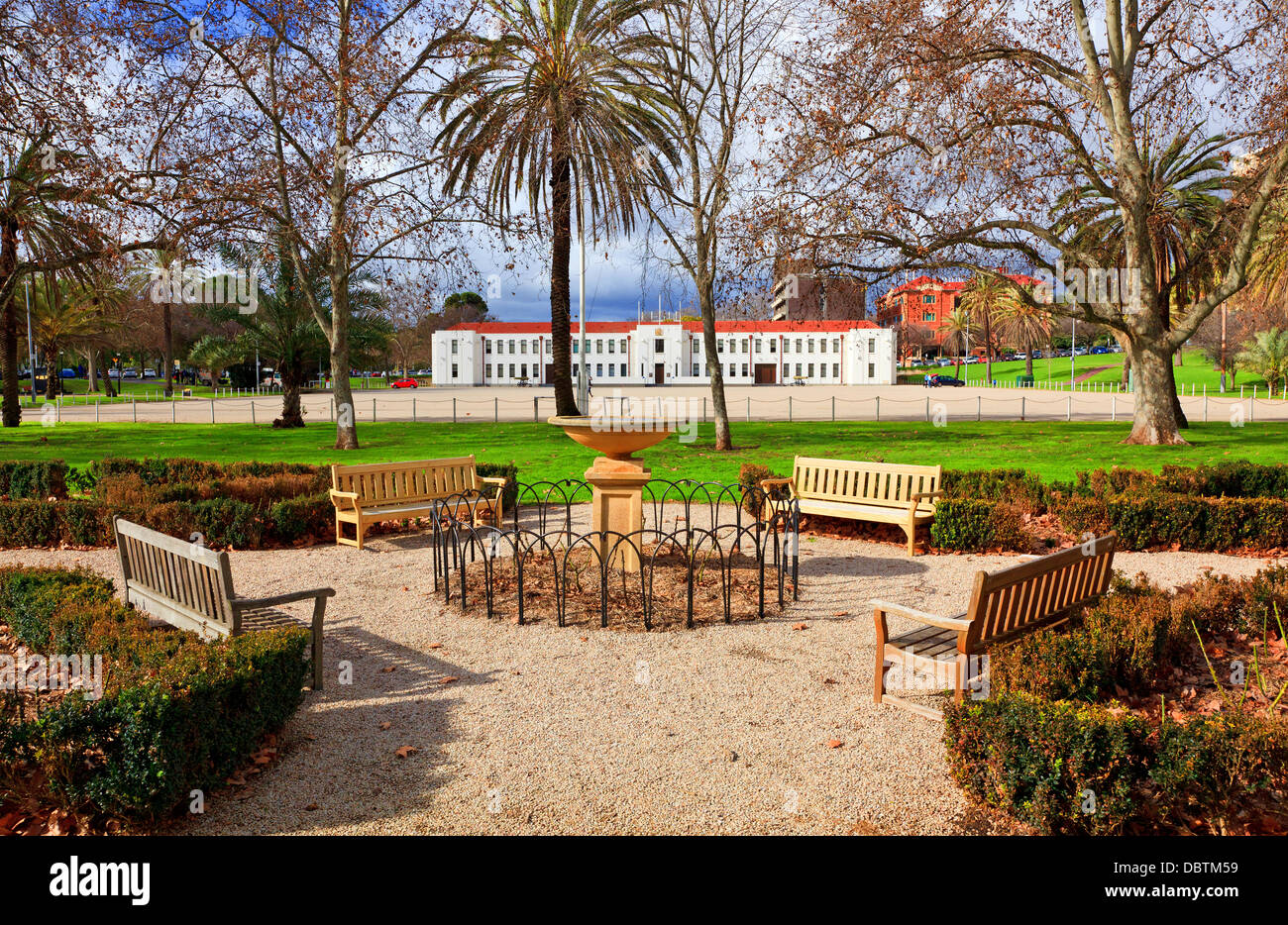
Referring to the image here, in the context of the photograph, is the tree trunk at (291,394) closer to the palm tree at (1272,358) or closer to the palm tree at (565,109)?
the palm tree at (565,109)

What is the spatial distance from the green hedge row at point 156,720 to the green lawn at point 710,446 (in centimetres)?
1004

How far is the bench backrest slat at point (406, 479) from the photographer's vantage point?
10.3m

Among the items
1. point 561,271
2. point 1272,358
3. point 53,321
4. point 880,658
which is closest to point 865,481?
point 880,658

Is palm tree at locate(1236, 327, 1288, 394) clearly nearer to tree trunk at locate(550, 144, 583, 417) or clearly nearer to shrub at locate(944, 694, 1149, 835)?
tree trunk at locate(550, 144, 583, 417)

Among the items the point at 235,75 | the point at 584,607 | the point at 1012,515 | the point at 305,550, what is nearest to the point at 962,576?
the point at 1012,515

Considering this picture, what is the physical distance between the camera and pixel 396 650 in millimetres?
6293

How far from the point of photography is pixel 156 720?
12.4 ft

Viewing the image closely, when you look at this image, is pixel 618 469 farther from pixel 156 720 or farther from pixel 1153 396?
pixel 1153 396

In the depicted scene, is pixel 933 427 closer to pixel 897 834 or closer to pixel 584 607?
pixel 584 607

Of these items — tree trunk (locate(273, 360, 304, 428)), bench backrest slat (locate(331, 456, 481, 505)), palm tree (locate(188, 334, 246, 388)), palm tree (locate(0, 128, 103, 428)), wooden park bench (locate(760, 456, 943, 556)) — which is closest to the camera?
wooden park bench (locate(760, 456, 943, 556))

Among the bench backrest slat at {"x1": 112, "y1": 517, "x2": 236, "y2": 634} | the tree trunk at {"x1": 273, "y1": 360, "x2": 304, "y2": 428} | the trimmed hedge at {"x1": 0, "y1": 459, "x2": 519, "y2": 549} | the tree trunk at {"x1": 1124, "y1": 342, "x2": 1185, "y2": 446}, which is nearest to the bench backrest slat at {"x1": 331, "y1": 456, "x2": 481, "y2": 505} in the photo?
the trimmed hedge at {"x1": 0, "y1": 459, "x2": 519, "y2": 549}

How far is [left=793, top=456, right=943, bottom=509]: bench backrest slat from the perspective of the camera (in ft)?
32.7

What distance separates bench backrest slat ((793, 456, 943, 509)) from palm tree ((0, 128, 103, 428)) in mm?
12925

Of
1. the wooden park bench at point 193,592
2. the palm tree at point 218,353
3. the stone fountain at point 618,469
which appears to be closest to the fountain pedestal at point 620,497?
the stone fountain at point 618,469
